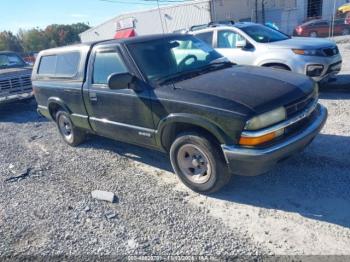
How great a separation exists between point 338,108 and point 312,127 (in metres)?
3.12

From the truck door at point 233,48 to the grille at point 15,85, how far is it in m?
6.23

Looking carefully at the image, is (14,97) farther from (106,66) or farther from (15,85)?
(106,66)

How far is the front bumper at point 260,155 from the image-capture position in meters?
3.16

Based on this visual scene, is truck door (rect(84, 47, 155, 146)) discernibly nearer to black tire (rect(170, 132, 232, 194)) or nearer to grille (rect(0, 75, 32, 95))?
black tire (rect(170, 132, 232, 194))

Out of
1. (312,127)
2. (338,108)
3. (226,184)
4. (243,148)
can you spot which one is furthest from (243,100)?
(338,108)

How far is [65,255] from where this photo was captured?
313 cm

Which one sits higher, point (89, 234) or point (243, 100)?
point (243, 100)

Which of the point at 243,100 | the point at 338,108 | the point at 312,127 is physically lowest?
the point at 338,108

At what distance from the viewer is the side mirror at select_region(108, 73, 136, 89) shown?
152 inches

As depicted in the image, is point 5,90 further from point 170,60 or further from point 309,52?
point 309,52

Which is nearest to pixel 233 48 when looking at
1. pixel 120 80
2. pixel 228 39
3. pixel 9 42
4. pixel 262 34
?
pixel 228 39

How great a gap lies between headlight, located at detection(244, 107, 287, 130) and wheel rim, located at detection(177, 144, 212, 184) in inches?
27.7

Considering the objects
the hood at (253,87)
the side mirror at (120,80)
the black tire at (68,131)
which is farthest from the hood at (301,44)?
the black tire at (68,131)

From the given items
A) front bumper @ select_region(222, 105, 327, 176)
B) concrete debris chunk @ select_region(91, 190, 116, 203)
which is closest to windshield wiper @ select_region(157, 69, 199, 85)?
front bumper @ select_region(222, 105, 327, 176)
